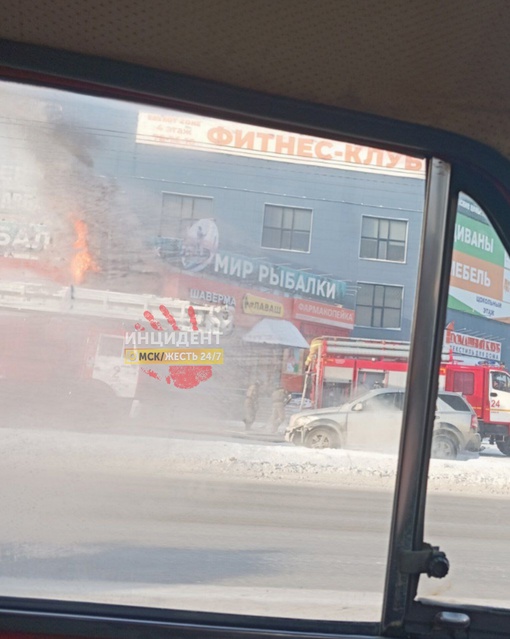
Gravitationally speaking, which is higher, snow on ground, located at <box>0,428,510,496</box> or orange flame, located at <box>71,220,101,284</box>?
orange flame, located at <box>71,220,101,284</box>

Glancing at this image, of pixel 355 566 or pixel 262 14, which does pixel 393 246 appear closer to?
pixel 262 14

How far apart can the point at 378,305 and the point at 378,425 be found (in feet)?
0.74

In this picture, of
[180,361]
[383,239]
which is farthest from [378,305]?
[180,361]

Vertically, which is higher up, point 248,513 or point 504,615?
point 248,513

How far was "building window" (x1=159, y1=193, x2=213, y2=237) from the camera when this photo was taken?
1703 millimetres

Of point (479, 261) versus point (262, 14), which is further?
point (479, 261)

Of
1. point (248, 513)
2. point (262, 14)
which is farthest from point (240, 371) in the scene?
point (262, 14)

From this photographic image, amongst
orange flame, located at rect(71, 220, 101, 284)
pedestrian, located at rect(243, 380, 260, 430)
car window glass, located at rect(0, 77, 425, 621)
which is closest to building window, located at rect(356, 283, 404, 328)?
car window glass, located at rect(0, 77, 425, 621)

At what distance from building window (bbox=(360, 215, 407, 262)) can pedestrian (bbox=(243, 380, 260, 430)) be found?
320 mm

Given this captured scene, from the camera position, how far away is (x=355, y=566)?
1.72 metres

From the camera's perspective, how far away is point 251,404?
1.69 meters

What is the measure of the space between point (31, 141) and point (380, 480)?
2.97 ft

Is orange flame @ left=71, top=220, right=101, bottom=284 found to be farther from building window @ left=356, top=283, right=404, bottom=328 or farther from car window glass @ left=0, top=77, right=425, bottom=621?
building window @ left=356, top=283, right=404, bottom=328

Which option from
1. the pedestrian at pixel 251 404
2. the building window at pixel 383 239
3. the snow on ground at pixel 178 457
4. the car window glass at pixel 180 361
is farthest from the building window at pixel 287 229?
the snow on ground at pixel 178 457
